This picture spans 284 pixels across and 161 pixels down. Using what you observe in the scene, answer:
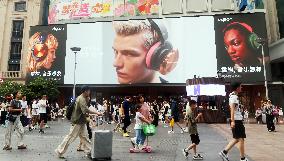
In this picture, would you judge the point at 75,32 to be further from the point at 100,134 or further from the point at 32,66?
the point at 100,134

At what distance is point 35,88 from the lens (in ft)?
96.4

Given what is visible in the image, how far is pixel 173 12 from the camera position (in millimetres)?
37156

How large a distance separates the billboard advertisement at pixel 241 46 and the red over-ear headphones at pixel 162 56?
5.04 m

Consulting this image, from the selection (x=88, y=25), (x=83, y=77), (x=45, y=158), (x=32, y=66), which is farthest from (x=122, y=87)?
(x=45, y=158)

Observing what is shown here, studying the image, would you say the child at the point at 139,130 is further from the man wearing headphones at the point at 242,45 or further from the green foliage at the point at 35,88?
the man wearing headphones at the point at 242,45

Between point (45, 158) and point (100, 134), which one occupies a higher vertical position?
point (100, 134)

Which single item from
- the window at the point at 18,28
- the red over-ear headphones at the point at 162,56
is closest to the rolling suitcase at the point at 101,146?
the red over-ear headphones at the point at 162,56

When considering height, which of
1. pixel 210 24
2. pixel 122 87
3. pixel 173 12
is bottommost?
pixel 122 87

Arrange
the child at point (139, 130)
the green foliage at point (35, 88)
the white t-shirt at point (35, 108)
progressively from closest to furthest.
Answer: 1. the child at point (139, 130)
2. the white t-shirt at point (35, 108)
3. the green foliage at point (35, 88)

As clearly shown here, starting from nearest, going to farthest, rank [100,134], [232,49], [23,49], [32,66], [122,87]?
[100,134] → [232,49] → [122,87] → [32,66] → [23,49]

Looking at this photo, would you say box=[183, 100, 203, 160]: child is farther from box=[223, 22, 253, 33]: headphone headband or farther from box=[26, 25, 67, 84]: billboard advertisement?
box=[26, 25, 67, 84]: billboard advertisement

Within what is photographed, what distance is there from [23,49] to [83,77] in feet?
45.6

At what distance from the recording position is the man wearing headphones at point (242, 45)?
30781mm

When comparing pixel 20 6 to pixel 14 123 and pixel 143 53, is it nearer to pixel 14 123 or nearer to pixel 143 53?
pixel 143 53
